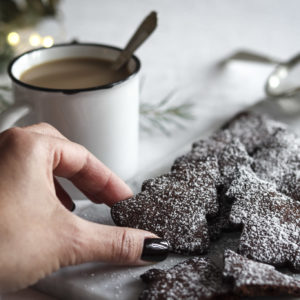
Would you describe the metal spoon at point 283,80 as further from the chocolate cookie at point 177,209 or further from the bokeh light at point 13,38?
the bokeh light at point 13,38

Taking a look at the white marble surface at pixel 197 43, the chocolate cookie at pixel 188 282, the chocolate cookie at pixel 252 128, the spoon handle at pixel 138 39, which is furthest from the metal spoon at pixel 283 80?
the chocolate cookie at pixel 188 282

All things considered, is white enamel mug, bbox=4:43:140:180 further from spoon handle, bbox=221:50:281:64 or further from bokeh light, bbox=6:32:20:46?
spoon handle, bbox=221:50:281:64

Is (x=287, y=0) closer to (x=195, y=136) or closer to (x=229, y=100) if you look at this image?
(x=229, y=100)

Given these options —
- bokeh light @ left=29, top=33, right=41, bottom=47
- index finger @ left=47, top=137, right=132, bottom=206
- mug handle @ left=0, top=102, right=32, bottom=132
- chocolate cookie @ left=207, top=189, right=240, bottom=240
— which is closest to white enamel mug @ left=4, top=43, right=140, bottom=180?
mug handle @ left=0, top=102, right=32, bottom=132

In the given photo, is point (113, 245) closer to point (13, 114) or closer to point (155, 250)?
point (155, 250)

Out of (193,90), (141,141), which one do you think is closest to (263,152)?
(141,141)

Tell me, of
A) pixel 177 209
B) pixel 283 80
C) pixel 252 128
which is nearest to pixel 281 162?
pixel 252 128
